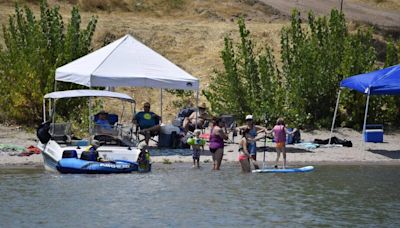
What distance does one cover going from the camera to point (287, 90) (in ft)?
109

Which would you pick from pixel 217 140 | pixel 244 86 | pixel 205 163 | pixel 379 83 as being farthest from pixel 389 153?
pixel 217 140

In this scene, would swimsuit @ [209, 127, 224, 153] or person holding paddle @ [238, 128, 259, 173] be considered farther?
swimsuit @ [209, 127, 224, 153]

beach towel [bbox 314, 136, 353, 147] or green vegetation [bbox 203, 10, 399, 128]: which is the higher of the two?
green vegetation [bbox 203, 10, 399, 128]

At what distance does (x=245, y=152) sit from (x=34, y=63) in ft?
32.6

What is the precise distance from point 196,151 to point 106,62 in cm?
418

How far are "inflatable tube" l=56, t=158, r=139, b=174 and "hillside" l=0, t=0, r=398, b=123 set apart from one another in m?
13.1

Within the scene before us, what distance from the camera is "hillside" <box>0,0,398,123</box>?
4216 cm

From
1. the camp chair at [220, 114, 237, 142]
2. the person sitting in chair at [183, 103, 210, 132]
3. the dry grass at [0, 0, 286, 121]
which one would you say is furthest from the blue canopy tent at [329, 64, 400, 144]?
the dry grass at [0, 0, 286, 121]

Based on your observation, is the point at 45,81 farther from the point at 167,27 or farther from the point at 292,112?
the point at 167,27

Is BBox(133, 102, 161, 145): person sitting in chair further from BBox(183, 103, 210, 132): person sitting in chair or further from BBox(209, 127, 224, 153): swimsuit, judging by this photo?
BBox(209, 127, 224, 153): swimsuit

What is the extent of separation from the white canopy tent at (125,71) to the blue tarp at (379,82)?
4730mm

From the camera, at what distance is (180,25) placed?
4697cm

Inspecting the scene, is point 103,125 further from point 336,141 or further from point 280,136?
point 336,141

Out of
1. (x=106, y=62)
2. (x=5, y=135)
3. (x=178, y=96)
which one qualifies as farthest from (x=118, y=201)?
(x=178, y=96)
